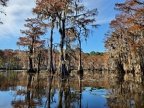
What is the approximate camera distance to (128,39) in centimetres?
2502

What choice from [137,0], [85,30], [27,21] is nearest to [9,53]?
[27,21]

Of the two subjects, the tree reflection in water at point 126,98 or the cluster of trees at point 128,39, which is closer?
the tree reflection in water at point 126,98

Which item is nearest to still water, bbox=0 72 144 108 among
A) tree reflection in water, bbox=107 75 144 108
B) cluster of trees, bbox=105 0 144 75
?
tree reflection in water, bbox=107 75 144 108

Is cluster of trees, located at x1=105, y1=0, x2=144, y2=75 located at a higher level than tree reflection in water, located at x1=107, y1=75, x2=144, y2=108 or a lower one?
higher

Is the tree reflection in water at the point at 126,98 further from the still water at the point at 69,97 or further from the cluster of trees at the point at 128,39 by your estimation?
the cluster of trees at the point at 128,39

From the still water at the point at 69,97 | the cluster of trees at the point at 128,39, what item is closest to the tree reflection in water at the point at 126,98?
the still water at the point at 69,97

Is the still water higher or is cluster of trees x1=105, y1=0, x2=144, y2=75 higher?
cluster of trees x1=105, y1=0, x2=144, y2=75

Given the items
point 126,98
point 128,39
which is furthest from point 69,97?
point 128,39

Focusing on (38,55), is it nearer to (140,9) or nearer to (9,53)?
(140,9)

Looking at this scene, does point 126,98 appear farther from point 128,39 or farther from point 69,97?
point 128,39

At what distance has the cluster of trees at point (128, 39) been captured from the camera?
60.7ft

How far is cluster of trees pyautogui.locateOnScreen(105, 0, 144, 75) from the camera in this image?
60.7ft

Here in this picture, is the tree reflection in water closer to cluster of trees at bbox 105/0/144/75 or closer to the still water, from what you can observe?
the still water

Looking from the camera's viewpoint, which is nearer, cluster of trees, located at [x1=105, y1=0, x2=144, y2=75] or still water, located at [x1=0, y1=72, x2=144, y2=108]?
still water, located at [x1=0, y1=72, x2=144, y2=108]
